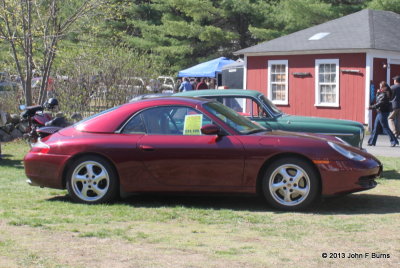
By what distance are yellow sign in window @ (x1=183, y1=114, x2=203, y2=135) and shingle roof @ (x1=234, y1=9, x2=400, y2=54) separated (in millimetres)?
16076

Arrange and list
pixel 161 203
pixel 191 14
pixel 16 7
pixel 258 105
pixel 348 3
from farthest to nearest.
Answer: pixel 191 14
pixel 348 3
pixel 16 7
pixel 258 105
pixel 161 203

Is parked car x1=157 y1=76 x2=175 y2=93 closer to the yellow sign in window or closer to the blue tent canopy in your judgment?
the blue tent canopy

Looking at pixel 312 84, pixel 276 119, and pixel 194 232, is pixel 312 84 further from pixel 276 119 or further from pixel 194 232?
pixel 194 232

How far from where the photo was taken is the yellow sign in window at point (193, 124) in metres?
8.62

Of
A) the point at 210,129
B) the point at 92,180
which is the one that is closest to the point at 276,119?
the point at 210,129

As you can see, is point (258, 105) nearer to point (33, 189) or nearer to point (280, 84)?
point (33, 189)

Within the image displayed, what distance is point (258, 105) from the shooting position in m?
11.9

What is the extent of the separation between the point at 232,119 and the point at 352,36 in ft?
57.7

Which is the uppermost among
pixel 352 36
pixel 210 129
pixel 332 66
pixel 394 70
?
pixel 352 36

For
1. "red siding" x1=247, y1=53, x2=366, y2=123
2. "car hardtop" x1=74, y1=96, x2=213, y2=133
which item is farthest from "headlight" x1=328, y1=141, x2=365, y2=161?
"red siding" x1=247, y1=53, x2=366, y2=123

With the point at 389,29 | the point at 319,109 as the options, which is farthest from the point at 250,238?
the point at 389,29

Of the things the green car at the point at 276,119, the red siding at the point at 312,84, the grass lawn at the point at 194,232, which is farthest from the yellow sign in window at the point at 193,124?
the red siding at the point at 312,84

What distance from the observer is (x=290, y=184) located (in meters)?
8.23

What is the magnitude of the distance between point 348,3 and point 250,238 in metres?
32.8
